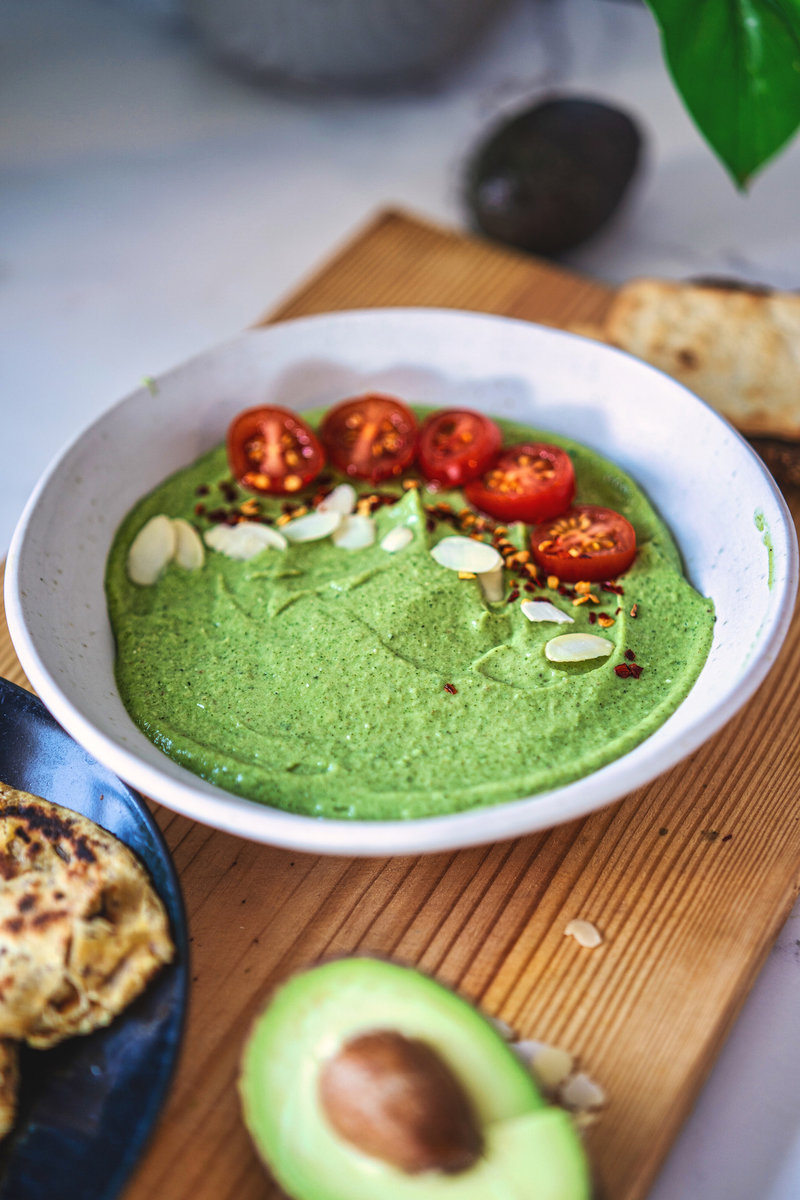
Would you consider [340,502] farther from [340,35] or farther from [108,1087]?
[340,35]

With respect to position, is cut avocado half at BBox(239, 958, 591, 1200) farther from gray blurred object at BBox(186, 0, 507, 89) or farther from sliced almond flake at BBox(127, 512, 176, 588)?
gray blurred object at BBox(186, 0, 507, 89)

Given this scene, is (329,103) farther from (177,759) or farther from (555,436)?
(177,759)

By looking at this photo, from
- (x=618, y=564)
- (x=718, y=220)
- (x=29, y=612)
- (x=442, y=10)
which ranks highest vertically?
(x=442, y=10)

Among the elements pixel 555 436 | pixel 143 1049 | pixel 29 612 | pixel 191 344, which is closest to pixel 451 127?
pixel 191 344

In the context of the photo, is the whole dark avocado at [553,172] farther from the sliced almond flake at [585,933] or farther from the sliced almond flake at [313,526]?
the sliced almond flake at [585,933]

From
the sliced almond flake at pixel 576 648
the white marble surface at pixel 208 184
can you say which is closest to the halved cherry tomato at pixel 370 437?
the sliced almond flake at pixel 576 648

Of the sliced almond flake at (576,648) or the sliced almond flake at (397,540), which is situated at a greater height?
the sliced almond flake at (397,540)
